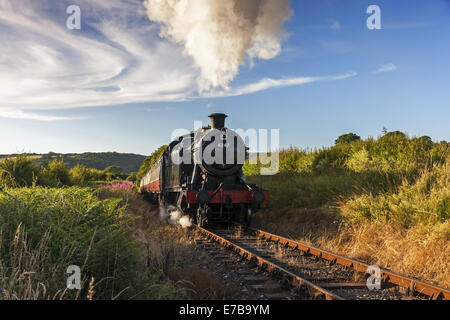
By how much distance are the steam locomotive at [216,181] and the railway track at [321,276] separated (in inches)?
83.2

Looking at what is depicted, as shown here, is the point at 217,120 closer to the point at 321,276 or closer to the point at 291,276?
the point at 321,276

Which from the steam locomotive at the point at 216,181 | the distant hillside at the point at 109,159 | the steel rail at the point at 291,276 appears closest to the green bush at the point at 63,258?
the steel rail at the point at 291,276

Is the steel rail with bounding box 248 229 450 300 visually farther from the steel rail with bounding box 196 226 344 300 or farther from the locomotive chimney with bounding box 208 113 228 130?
the locomotive chimney with bounding box 208 113 228 130

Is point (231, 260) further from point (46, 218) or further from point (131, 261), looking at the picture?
point (46, 218)

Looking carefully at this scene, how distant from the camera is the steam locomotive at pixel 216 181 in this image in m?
10.0

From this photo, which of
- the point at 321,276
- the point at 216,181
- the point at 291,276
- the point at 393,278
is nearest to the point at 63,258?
the point at 291,276

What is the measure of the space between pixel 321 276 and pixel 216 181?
561 cm

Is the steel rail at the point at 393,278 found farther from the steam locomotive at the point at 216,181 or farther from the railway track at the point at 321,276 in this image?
the steam locomotive at the point at 216,181

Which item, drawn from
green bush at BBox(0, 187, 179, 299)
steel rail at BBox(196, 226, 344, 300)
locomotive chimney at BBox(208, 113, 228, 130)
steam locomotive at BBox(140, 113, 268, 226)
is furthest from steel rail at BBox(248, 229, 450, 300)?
locomotive chimney at BBox(208, 113, 228, 130)

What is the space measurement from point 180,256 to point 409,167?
7.31 meters

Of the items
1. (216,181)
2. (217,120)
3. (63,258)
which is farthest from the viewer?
(217,120)

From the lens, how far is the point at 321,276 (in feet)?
18.2
